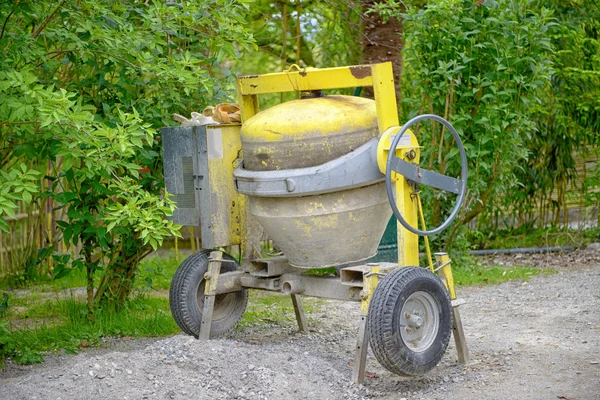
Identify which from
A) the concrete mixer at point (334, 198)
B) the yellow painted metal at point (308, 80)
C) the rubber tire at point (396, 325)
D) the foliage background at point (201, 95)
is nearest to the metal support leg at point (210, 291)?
the concrete mixer at point (334, 198)

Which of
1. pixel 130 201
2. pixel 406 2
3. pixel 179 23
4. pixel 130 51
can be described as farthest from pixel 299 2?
pixel 130 201

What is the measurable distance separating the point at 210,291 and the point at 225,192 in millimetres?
654

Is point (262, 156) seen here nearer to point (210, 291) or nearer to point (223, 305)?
point (210, 291)

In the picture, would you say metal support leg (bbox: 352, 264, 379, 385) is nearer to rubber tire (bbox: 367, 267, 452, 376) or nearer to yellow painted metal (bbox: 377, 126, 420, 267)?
rubber tire (bbox: 367, 267, 452, 376)

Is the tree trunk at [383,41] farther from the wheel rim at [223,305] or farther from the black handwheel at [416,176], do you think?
the black handwheel at [416,176]

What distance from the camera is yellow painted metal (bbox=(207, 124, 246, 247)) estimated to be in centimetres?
548

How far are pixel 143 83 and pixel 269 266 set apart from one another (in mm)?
1644

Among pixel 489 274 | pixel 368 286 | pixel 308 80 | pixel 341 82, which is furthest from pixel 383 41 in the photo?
pixel 368 286

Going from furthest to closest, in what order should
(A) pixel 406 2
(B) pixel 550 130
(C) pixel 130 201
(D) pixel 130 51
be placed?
(B) pixel 550 130
(A) pixel 406 2
(D) pixel 130 51
(C) pixel 130 201

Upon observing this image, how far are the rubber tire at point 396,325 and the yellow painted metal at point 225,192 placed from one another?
1.28 meters

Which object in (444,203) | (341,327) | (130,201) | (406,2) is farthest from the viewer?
(444,203)

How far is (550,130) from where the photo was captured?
9398 millimetres

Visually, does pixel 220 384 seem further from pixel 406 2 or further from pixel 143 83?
pixel 406 2

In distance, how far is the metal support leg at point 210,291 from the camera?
5512 mm
